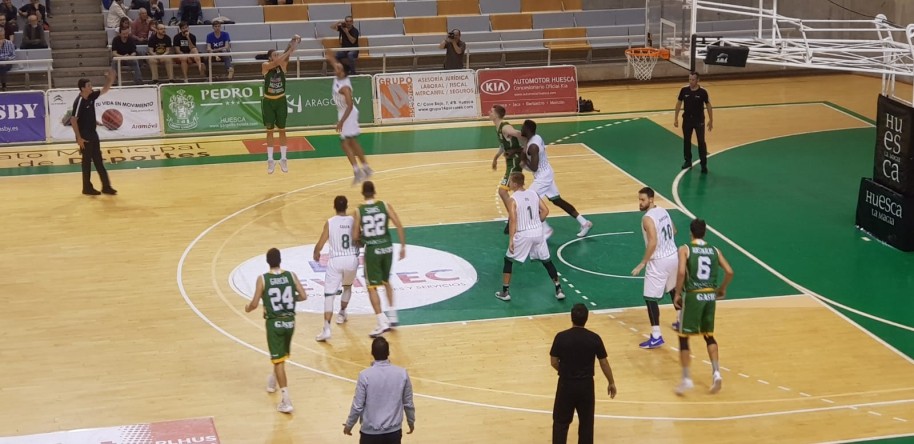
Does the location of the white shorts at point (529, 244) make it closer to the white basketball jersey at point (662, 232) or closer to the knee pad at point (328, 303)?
the white basketball jersey at point (662, 232)

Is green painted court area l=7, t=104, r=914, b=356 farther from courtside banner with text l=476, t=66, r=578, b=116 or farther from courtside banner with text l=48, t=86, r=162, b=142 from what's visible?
courtside banner with text l=48, t=86, r=162, b=142

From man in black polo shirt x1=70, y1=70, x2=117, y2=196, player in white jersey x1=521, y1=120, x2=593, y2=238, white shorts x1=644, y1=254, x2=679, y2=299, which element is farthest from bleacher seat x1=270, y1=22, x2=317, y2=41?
white shorts x1=644, y1=254, x2=679, y2=299

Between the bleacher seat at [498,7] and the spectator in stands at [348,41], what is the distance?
4.63 metres

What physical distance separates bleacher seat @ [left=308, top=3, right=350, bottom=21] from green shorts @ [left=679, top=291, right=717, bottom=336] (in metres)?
19.3

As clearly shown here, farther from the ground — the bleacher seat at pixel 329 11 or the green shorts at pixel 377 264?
the bleacher seat at pixel 329 11

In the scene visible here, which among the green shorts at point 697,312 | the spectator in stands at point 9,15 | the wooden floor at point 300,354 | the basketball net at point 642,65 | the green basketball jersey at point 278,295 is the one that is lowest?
the wooden floor at point 300,354

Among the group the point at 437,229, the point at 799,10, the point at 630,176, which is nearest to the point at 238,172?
the point at 437,229

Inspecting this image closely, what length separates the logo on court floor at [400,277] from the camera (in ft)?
50.0

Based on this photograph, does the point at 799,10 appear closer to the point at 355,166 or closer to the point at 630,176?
the point at 630,176

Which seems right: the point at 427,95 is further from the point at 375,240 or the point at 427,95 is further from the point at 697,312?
the point at 697,312

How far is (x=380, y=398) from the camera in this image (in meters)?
9.59

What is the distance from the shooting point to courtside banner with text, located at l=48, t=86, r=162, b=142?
23953mm

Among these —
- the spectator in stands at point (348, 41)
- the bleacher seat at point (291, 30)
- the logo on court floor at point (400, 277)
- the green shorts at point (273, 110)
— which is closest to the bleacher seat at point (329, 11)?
the bleacher seat at point (291, 30)

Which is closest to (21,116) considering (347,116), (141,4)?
(141,4)
